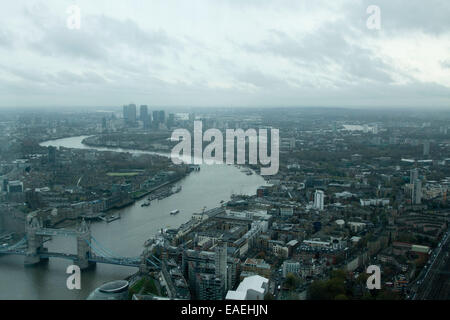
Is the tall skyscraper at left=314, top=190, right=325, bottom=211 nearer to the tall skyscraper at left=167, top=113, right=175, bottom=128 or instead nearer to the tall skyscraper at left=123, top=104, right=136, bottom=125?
the tall skyscraper at left=167, top=113, right=175, bottom=128

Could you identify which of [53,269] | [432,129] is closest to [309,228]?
[53,269]

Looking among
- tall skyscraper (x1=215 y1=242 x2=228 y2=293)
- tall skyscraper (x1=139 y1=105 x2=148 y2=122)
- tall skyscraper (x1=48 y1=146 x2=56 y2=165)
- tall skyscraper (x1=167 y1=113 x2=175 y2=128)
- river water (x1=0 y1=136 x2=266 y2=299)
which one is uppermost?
tall skyscraper (x1=139 y1=105 x2=148 y2=122)

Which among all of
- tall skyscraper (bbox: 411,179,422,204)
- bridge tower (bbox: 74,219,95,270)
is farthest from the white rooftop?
tall skyscraper (bbox: 411,179,422,204)

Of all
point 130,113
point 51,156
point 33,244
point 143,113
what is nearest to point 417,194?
point 33,244

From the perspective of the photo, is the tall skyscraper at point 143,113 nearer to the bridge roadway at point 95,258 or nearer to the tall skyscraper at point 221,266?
the bridge roadway at point 95,258

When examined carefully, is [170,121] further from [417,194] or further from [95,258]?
[95,258]

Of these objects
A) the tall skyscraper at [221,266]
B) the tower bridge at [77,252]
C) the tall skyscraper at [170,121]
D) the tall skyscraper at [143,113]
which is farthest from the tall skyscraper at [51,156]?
the tall skyscraper at [143,113]

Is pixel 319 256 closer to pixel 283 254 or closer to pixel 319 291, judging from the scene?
pixel 283 254
